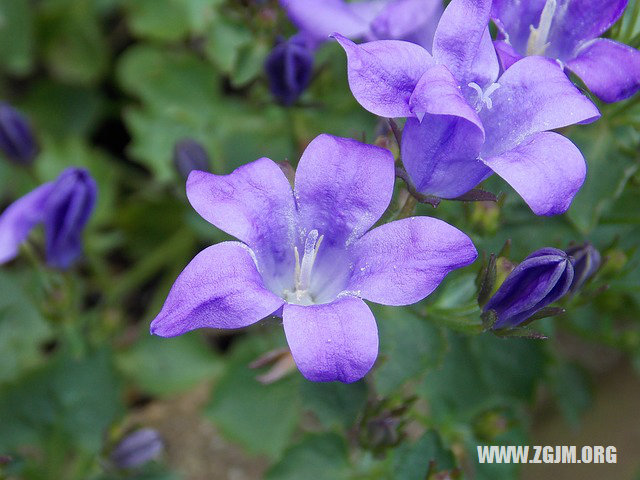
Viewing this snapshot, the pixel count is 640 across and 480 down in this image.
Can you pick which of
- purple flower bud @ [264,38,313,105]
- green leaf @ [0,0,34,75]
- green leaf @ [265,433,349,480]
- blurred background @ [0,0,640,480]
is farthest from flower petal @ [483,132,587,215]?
green leaf @ [0,0,34,75]

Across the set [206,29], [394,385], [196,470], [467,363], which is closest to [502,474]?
[467,363]

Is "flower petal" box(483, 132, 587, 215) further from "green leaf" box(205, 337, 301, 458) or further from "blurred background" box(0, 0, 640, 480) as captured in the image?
"green leaf" box(205, 337, 301, 458)

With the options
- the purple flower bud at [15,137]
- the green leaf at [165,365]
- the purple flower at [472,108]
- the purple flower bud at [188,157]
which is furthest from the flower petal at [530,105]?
the green leaf at [165,365]

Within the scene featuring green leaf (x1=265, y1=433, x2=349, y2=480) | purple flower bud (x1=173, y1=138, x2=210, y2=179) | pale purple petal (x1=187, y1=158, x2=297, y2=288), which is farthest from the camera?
purple flower bud (x1=173, y1=138, x2=210, y2=179)

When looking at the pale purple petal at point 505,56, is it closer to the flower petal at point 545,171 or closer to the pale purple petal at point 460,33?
the pale purple petal at point 460,33

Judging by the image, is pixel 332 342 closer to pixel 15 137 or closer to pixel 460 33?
pixel 460 33

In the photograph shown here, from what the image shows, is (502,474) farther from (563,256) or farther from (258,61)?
(258,61)
